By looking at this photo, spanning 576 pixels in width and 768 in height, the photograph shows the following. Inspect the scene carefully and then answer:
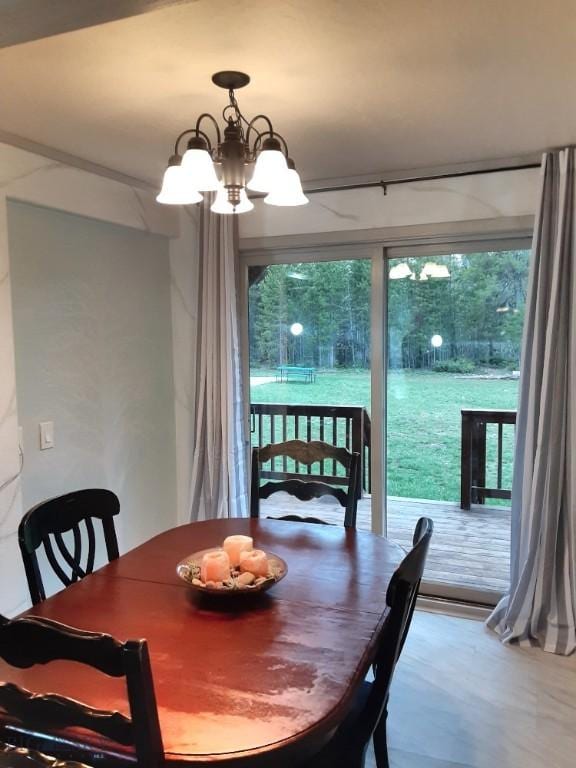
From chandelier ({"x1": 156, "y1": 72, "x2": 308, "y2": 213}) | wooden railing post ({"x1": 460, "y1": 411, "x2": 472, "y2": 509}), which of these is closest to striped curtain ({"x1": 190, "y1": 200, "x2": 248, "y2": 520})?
wooden railing post ({"x1": 460, "y1": 411, "x2": 472, "y2": 509})

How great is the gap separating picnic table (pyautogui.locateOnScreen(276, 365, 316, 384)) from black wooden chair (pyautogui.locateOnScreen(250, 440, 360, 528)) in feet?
3.42

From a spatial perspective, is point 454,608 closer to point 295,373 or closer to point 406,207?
point 295,373

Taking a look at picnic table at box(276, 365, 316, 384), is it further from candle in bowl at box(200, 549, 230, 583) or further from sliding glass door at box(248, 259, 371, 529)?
candle in bowl at box(200, 549, 230, 583)

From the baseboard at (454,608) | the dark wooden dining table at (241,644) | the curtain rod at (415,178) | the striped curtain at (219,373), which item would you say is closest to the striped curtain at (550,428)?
the curtain rod at (415,178)

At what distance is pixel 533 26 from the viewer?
5.69 feet

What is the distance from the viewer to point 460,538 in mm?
3674

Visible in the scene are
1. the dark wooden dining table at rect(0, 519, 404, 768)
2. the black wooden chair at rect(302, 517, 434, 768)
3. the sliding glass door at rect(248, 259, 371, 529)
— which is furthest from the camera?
the sliding glass door at rect(248, 259, 371, 529)

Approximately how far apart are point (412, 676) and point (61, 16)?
2.82m

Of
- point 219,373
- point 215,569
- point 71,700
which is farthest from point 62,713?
point 219,373

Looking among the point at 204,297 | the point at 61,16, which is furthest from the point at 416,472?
the point at 61,16

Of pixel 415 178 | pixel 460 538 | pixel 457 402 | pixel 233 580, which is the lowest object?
pixel 460 538

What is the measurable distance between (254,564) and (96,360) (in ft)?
6.15

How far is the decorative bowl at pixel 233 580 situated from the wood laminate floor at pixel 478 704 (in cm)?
94

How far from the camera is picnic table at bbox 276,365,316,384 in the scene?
3793 mm
